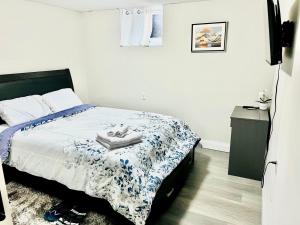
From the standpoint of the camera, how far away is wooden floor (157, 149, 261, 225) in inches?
85.1

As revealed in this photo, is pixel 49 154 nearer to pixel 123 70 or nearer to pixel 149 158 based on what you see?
pixel 149 158

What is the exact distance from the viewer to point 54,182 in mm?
2338

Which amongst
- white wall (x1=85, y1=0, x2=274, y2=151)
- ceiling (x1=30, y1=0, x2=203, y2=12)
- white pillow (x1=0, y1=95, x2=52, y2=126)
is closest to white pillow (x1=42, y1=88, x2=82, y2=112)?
white pillow (x1=0, y1=95, x2=52, y2=126)

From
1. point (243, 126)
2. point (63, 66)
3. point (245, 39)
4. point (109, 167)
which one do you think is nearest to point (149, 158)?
point (109, 167)

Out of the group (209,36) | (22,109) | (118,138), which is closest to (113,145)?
(118,138)

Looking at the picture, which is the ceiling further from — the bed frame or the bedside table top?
the bedside table top

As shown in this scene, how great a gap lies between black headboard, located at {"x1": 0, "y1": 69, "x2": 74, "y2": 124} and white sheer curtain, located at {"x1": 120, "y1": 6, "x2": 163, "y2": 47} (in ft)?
4.06

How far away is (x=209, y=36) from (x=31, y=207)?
3177 millimetres

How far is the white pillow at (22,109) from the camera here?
2.88 m

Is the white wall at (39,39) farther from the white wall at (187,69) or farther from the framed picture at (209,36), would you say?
the framed picture at (209,36)

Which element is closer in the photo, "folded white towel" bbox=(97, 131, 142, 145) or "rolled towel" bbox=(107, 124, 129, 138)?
"folded white towel" bbox=(97, 131, 142, 145)

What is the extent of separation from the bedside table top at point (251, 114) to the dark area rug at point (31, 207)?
6.21ft

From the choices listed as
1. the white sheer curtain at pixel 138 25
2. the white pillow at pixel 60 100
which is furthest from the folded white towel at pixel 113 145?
the white sheer curtain at pixel 138 25

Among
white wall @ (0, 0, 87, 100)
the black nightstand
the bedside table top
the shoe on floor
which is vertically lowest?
the shoe on floor
